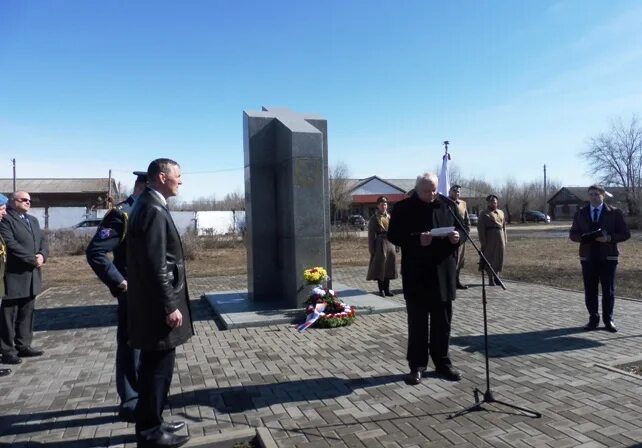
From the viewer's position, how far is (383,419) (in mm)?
3963

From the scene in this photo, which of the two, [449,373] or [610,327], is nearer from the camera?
[449,373]

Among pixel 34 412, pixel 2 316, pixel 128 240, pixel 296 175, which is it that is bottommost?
pixel 34 412

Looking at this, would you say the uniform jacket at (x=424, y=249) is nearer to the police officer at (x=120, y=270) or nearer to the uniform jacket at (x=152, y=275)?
the uniform jacket at (x=152, y=275)

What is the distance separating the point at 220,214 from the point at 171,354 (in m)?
37.6

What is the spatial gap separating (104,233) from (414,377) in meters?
3.03

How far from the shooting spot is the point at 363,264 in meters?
17.7

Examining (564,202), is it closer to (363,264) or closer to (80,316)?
(363,264)

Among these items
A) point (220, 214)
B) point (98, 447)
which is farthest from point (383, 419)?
point (220, 214)

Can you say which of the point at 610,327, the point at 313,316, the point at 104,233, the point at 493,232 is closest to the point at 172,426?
the point at 104,233

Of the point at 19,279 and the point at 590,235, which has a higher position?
the point at 590,235

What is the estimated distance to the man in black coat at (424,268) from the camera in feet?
15.7

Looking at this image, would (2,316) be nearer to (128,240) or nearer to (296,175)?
(128,240)

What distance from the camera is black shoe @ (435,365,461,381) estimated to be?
4.81m

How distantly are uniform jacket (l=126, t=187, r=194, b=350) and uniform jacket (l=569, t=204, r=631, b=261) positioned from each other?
5.67 m
